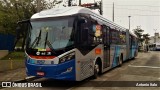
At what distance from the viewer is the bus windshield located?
33.1 ft

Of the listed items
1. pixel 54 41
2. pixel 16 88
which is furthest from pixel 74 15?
pixel 16 88

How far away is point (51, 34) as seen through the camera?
1027 centimetres

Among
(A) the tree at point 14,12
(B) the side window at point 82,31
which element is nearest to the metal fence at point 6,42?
(A) the tree at point 14,12

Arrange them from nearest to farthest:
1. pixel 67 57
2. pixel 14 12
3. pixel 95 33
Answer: pixel 67 57 → pixel 95 33 → pixel 14 12

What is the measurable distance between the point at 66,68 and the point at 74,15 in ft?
7.26

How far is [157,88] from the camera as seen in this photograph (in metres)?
10.6

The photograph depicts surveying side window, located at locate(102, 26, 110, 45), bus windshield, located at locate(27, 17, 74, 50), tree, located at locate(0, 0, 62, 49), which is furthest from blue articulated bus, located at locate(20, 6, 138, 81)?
tree, located at locate(0, 0, 62, 49)

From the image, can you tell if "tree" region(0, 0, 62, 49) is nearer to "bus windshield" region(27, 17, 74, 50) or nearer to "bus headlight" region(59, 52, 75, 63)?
"bus windshield" region(27, 17, 74, 50)

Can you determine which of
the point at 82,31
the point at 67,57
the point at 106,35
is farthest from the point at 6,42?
the point at 67,57

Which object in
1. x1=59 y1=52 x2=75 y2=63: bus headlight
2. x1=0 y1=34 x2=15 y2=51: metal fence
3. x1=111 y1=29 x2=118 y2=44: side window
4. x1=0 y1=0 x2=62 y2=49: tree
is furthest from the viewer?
x1=0 y1=0 x2=62 y2=49: tree

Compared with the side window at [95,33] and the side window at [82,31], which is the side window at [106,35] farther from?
the side window at [82,31]

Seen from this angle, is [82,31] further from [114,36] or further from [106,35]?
[114,36]

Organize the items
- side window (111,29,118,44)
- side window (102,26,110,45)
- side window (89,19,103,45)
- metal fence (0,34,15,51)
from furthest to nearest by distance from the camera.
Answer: metal fence (0,34,15,51), side window (111,29,118,44), side window (102,26,110,45), side window (89,19,103,45)

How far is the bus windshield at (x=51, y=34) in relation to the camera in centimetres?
1009
